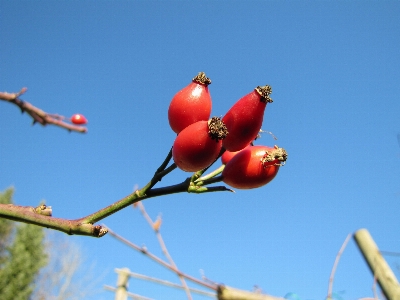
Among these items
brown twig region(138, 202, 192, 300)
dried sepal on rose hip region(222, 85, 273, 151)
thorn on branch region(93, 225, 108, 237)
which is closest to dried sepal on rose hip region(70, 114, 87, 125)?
brown twig region(138, 202, 192, 300)

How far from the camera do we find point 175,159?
0.89 metres

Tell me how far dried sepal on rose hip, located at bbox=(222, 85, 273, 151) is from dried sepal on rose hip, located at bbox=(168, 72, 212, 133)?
0.08 meters

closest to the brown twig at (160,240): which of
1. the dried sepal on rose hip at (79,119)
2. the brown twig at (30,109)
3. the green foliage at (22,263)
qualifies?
the brown twig at (30,109)

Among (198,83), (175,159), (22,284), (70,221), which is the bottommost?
(70,221)

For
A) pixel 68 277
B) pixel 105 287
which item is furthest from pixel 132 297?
pixel 68 277

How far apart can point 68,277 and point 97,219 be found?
2664 centimetres

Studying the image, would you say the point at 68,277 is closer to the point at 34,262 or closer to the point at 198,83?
the point at 34,262

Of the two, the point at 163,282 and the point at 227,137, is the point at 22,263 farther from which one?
the point at 227,137

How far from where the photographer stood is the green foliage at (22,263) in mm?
22406

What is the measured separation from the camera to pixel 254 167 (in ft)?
3.16

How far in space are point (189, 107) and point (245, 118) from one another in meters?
0.18

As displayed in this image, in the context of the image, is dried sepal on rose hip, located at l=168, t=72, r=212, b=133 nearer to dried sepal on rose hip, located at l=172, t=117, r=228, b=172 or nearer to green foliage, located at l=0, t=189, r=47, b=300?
dried sepal on rose hip, located at l=172, t=117, r=228, b=172

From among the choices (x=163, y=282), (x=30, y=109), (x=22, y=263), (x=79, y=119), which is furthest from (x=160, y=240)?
(x=22, y=263)

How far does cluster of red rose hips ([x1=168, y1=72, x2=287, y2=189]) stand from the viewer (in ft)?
2.86
